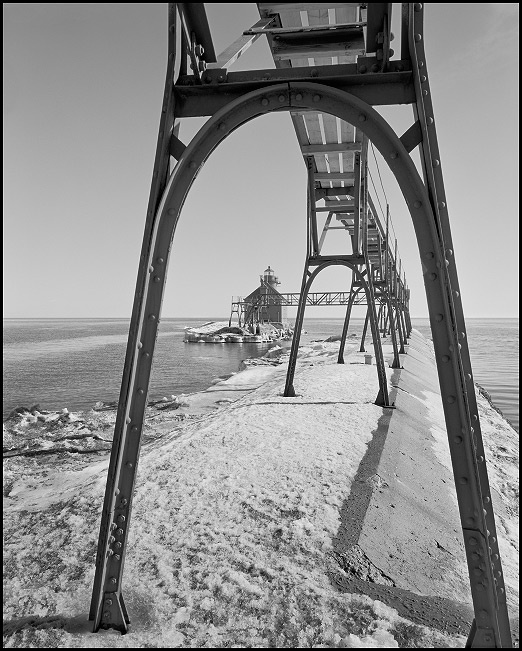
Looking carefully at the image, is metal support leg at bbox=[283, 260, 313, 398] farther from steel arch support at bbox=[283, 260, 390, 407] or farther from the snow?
the snow

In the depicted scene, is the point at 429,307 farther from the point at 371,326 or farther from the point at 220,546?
the point at 371,326

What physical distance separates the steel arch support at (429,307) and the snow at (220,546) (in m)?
0.50

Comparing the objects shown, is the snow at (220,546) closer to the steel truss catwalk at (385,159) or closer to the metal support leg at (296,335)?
the steel truss catwalk at (385,159)

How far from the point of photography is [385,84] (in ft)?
8.25

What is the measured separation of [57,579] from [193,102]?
332cm

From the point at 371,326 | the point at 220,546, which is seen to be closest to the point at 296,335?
the point at 371,326

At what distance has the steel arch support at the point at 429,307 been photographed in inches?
86.9

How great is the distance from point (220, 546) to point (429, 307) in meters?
2.35

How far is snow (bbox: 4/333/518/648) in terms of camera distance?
242 centimetres

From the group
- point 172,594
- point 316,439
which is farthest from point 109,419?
point 172,594

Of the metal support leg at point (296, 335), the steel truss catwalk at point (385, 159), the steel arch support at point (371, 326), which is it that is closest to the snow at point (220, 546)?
the steel truss catwalk at point (385, 159)

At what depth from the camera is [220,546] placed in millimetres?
3207

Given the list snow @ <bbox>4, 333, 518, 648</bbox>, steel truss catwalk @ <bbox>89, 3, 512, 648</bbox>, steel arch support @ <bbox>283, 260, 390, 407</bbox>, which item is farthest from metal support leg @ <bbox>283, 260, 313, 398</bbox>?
steel truss catwalk @ <bbox>89, 3, 512, 648</bbox>

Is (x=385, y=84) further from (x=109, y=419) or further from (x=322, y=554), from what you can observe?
(x=109, y=419)
